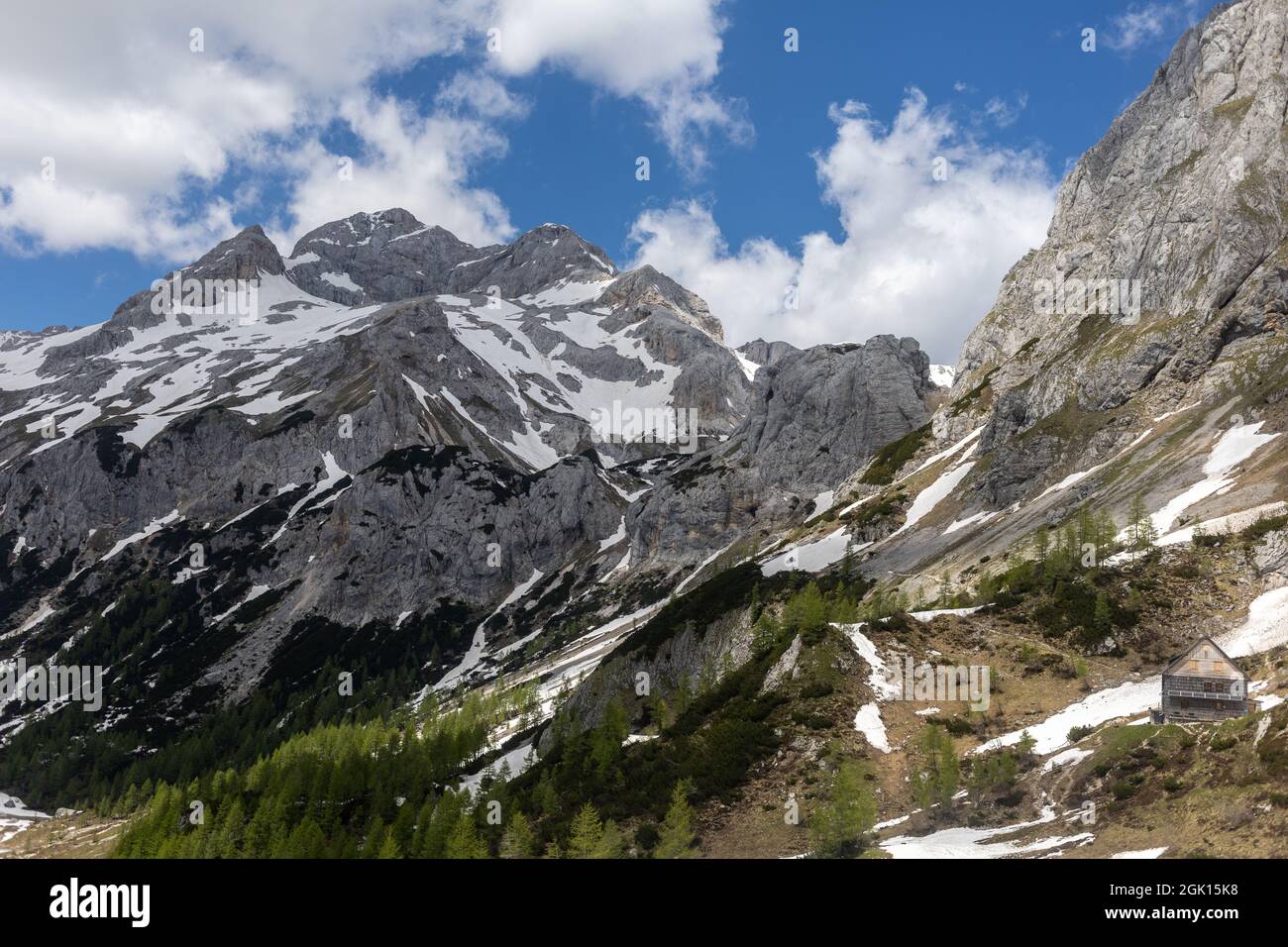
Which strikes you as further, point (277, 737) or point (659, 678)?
point (277, 737)

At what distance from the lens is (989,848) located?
32562 millimetres

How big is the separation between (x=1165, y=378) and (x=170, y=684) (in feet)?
696

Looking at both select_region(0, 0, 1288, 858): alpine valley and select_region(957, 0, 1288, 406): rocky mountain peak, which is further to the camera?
select_region(957, 0, 1288, 406): rocky mountain peak

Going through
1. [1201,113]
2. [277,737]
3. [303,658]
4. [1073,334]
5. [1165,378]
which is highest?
[1201,113]

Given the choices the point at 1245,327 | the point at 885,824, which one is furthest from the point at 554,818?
the point at 1245,327
